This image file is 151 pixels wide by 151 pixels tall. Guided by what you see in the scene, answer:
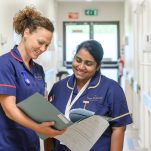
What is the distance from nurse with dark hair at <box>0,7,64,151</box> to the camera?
1485 millimetres

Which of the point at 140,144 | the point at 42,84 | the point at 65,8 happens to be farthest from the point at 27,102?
the point at 65,8

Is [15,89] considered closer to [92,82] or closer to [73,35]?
[92,82]

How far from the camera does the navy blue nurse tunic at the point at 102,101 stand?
172 cm

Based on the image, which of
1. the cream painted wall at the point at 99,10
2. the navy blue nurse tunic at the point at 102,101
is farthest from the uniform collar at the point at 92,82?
the cream painted wall at the point at 99,10

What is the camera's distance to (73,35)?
897 cm

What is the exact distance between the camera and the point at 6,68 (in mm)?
1523

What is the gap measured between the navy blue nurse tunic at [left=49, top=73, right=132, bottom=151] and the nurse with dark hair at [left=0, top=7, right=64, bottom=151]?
17cm

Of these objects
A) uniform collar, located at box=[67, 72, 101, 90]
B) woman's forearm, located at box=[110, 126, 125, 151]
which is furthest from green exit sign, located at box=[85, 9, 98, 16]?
woman's forearm, located at box=[110, 126, 125, 151]

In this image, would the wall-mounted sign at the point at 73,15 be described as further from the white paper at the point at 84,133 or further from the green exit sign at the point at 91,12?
the white paper at the point at 84,133

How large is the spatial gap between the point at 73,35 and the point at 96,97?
7349 mm

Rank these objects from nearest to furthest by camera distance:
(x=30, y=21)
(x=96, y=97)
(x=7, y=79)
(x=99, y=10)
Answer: (x=7, y=79)
(x=30, y=21)
(x=96, y=97)
(x=99, y=10)

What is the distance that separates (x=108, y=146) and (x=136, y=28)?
149 inches

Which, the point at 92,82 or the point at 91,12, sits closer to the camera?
the point at 92,82

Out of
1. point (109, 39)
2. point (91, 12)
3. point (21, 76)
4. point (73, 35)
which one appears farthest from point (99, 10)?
point (21, 76)
